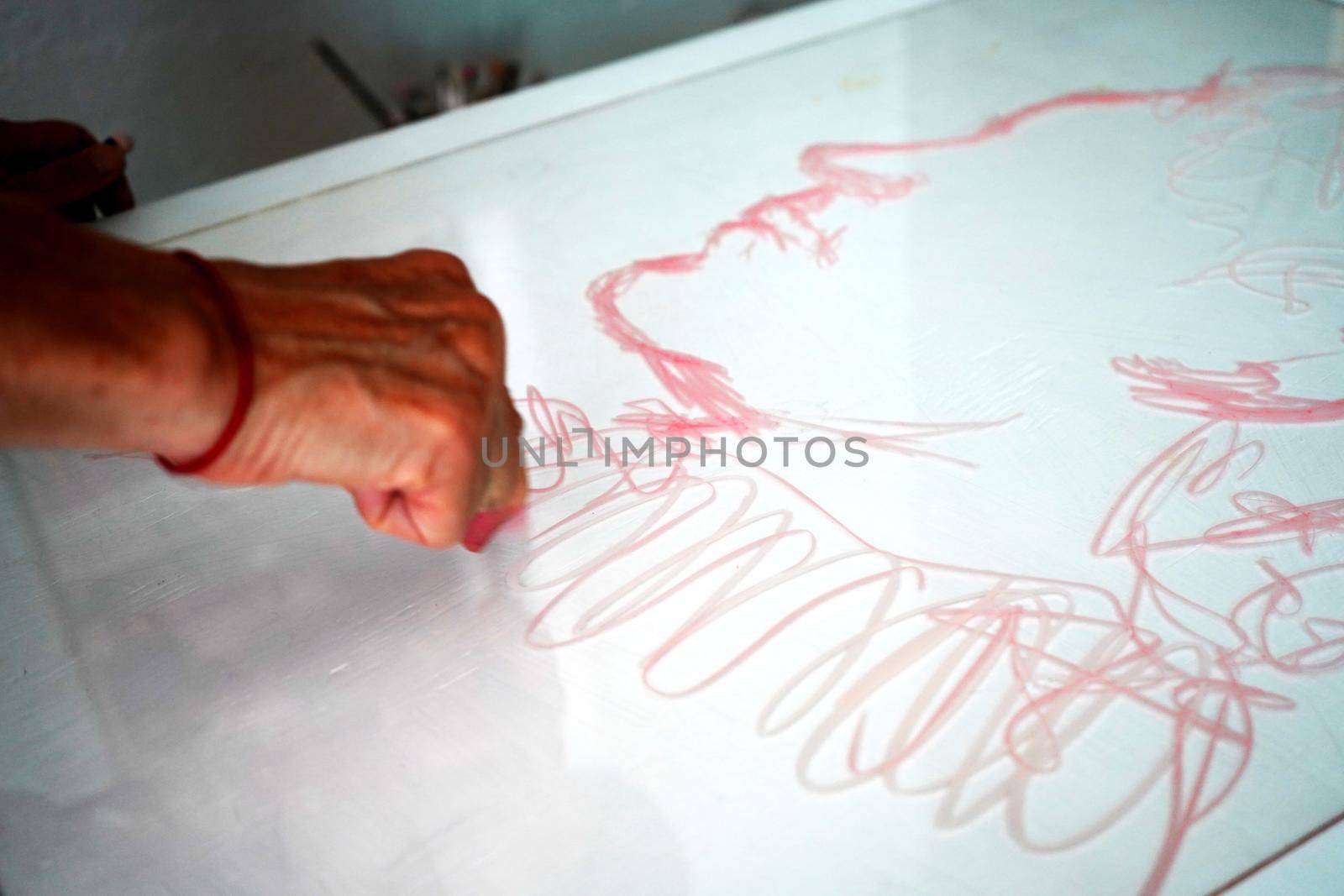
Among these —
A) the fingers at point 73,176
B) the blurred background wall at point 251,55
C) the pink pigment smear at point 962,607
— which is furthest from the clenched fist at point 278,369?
the blurred background wall at point 251,55

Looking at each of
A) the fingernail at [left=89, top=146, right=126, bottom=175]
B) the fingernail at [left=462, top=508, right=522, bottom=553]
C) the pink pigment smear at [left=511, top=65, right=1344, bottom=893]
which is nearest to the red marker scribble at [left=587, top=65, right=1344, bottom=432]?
the pink pigment smear at [left=511, top=65, right=1344, bottom=893]

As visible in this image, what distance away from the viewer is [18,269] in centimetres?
53

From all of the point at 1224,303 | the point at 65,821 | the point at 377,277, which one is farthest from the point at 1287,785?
the point at 65,821

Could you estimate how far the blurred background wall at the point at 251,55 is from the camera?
1.67 metres

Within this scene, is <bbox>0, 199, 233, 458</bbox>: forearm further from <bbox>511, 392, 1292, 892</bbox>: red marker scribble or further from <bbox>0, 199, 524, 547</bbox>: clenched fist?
<bbox>511, 392, 1292, 892</bbox>: red marker scribble

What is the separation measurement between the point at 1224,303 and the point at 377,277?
0.66 meters

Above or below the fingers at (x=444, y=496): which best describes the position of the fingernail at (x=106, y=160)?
above

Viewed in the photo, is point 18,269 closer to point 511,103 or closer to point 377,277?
point 377,277

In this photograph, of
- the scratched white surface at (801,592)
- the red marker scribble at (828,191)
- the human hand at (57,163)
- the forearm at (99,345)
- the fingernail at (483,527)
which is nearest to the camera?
the forearm at (99,345)

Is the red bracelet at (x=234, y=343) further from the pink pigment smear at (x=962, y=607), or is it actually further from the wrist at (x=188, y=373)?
the pink pigment smear at (x=962, y=607)

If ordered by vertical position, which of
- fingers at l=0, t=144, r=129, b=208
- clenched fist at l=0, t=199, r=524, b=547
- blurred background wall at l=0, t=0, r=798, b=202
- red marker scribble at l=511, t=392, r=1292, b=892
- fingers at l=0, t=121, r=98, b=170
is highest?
blurred background wall at l=0, t=0, r=798, b=202

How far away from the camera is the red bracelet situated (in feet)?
1.93

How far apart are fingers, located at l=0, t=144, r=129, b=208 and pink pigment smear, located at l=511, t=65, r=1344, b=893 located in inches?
21.0

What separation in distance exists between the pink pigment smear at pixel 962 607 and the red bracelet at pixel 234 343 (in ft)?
0.79
